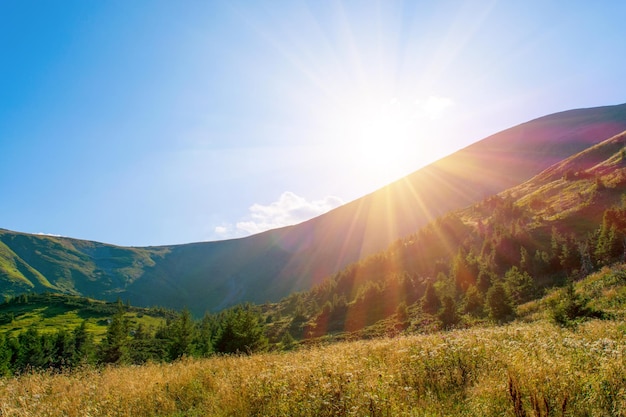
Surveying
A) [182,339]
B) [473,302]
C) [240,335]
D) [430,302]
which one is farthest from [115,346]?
[473,302]

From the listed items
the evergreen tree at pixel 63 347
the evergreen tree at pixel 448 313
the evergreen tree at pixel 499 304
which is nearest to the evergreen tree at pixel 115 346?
the evergreen tree at pixel 63 347

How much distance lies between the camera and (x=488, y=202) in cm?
12862

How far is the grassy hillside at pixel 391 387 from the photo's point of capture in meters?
4.82

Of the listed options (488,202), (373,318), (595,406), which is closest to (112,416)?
(595,406)

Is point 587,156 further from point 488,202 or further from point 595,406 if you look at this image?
point 595,406

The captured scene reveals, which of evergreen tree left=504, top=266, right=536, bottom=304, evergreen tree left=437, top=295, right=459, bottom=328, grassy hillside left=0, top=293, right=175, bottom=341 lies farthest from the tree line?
grassy hillside left=0, top=293, right=175, bottom=341

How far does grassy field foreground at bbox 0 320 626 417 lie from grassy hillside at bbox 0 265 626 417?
19 millimetres

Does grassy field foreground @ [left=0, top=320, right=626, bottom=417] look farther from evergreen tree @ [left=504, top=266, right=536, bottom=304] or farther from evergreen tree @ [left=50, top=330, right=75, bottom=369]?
evergreen tree @ [left=50, top=330, right=75, bottom=369]

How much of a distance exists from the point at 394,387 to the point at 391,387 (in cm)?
46

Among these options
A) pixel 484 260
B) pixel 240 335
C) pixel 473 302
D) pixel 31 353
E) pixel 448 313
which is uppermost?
pixel 240 335

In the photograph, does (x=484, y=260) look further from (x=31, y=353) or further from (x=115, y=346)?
(x=31, y=353)

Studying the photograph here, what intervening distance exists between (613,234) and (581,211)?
3574 cm

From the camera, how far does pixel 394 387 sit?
6211mm

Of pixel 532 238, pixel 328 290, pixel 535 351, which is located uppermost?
pixel 535 351
